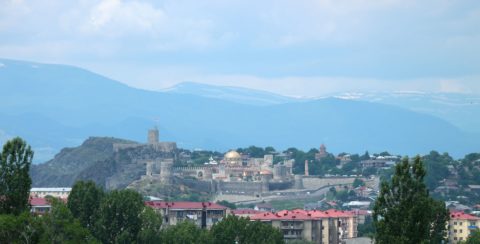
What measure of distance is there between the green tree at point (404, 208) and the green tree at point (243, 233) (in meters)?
27.9

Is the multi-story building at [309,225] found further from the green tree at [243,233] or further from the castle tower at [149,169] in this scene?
the castle tower at [149,169]

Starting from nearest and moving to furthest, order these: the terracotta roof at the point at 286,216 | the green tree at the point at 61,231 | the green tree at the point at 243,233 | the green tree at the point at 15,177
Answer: the green tree at the point at 15,177, the green tree at the point at 61,231, the green tree at the point at 243,233, the terracotta roof at the point at 286,216

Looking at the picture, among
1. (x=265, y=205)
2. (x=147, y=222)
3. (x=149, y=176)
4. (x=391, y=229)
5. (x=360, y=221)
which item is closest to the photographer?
(x=391, y=229)

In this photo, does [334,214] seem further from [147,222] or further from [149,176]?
[149,176]

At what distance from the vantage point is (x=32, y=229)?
6106cm

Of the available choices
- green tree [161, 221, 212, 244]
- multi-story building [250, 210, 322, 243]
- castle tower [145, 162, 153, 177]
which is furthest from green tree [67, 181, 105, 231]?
castle tower [145, 162, 153, 177]

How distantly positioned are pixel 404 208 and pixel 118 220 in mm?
27601

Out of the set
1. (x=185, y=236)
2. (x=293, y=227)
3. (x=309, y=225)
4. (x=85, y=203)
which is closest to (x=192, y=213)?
(x=293, y=227)

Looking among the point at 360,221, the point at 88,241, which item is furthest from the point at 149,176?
the point at 88,241

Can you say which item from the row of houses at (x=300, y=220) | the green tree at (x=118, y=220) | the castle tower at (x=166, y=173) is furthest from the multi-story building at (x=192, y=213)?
the castle tower at (x=166, y=173)

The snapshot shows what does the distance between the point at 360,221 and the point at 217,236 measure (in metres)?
58.9

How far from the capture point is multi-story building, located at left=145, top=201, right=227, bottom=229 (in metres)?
122

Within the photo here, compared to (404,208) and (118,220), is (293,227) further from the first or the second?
(404,208)

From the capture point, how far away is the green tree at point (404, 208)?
59000mm
